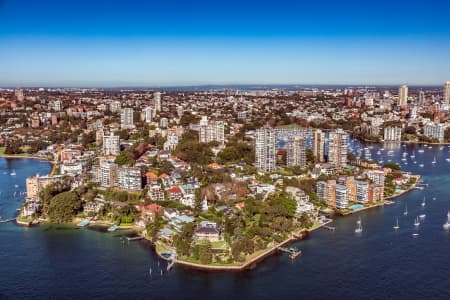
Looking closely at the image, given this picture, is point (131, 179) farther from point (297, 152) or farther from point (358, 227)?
point (358, 227)

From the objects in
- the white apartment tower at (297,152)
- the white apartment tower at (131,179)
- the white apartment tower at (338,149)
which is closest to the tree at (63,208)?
the white apartment tower at (131,179)

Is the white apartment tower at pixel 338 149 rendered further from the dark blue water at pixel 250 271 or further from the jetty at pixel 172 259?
the jetty at pixel 172 259

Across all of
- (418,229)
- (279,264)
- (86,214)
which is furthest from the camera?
(86,214)

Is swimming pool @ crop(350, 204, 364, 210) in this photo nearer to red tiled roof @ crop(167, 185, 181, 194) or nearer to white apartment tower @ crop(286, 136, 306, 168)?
white apartment tower @ crop(286, 136, 306, 168)

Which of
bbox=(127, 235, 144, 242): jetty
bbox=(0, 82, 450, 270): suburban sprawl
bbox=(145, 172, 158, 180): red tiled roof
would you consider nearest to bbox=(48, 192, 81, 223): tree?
bbox=(0, 82, 450, 270): suburban sprawl

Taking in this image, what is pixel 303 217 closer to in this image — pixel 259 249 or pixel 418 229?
pixel 259 249

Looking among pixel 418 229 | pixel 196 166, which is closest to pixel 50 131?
pixel 196 166
